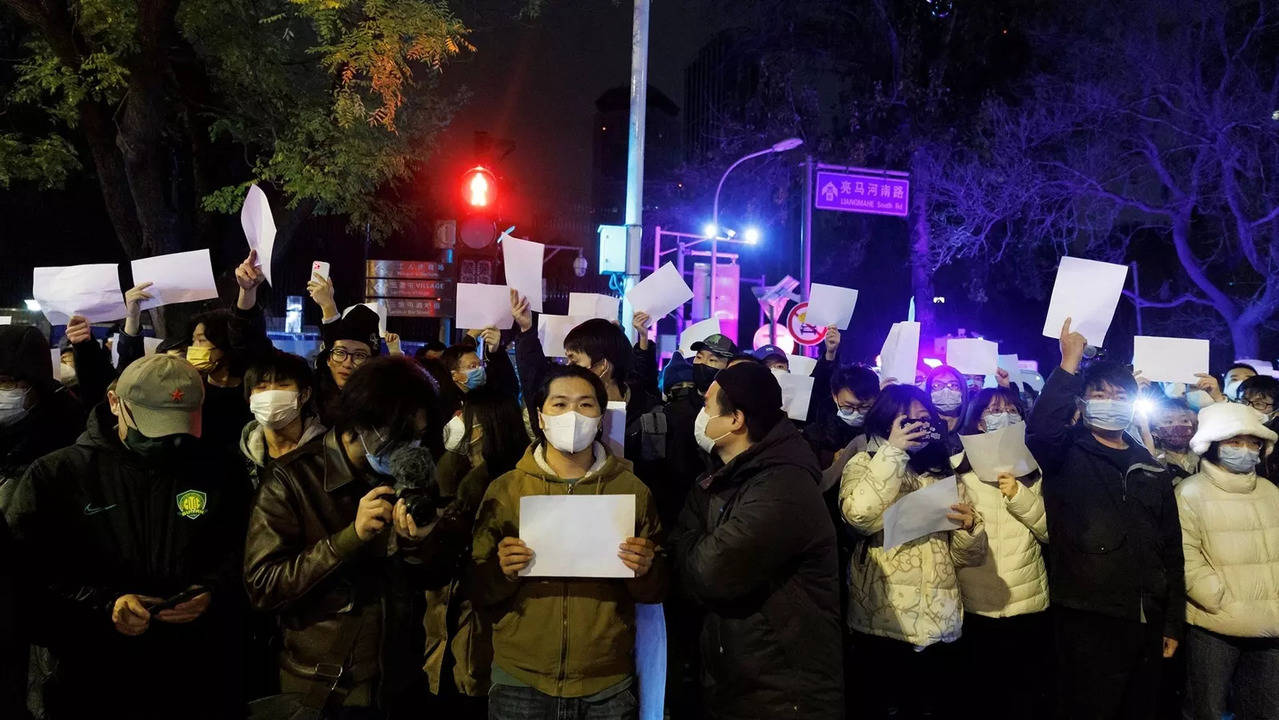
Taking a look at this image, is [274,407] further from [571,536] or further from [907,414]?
[907,414]

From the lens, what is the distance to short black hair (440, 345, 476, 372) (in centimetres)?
567

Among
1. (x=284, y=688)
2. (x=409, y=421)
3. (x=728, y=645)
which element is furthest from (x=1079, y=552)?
(x=284, y=688)

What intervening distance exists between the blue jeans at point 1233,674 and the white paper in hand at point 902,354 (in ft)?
9.00

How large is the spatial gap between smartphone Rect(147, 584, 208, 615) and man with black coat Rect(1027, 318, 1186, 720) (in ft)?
13.6

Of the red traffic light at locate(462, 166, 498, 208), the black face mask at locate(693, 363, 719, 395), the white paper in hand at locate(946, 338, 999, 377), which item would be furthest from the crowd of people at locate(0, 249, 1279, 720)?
the red traffic light at locate(462, 166, 498, 208)

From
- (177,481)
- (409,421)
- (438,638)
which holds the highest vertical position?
(409,421)

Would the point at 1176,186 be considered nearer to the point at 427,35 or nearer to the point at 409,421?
the point at 427,35

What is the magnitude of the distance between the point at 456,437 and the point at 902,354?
4.07 meters

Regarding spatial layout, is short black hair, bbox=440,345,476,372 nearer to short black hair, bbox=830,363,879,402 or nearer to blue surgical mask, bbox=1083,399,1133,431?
short black hair, bbox=830,363,879,402

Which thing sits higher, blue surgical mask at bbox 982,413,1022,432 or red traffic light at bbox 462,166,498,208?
red traffic light at bbox 462,166,498,208

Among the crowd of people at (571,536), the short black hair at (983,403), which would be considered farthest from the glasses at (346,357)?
the short black hair at (983,403)

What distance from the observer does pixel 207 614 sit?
3080 millimetres

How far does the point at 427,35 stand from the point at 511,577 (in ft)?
27.6

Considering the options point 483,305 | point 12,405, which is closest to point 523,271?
point 483,305
